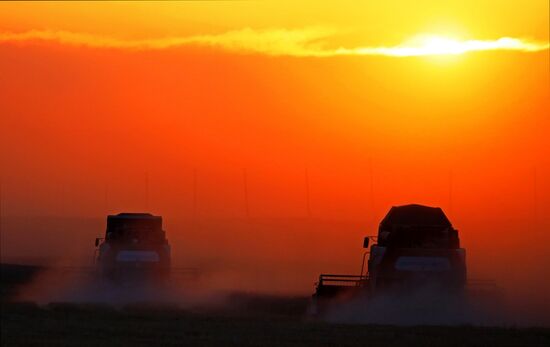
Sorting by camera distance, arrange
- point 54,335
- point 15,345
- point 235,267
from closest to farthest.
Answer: point 15,345 → point 54,335 → point 235,267

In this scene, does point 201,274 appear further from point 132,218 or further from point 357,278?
point 357,278

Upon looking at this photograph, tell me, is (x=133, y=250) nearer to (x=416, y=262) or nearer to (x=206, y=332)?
(x=416, y=262)

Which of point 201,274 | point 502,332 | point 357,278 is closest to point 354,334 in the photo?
point 502,332

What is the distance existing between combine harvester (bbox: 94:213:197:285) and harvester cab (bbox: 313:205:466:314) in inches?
422

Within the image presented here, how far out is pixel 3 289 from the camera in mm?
55344

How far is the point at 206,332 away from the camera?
33656 mm

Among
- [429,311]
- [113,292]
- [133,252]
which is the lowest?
[429,311]

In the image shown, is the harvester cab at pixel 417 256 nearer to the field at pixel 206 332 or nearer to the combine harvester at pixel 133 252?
the field at pixel 206 332

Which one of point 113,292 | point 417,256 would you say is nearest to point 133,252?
point 113,292

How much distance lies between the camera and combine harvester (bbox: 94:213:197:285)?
55469mm

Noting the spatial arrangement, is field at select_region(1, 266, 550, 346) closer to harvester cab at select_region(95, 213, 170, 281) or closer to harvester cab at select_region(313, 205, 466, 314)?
harvester cab at select_region(313, 205, 466, 314)

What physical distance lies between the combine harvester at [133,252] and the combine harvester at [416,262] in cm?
1067

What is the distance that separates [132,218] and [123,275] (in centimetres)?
272

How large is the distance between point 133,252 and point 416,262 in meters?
15.0
